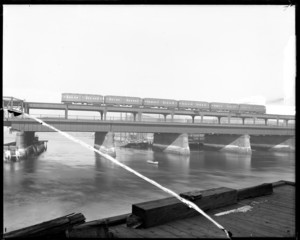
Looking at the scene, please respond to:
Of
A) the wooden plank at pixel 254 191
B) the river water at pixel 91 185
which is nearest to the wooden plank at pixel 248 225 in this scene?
the wooden plank at pixel 254 191

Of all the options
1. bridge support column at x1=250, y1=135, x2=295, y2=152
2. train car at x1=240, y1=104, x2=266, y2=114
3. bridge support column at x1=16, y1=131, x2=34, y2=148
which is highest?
train car at x1=240, y1=104, x2=266, y2=114

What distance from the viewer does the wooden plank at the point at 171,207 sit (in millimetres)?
5117

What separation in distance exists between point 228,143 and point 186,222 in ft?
237

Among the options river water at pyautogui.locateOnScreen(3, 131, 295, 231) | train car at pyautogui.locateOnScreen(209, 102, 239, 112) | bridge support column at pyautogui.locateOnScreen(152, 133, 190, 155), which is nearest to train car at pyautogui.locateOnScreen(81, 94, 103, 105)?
river water at pyautogui.locateOnScreen(3, 131, 295, 231)

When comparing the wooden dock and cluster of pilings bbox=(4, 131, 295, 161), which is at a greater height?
the wooden dock

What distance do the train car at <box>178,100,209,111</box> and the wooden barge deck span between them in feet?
229

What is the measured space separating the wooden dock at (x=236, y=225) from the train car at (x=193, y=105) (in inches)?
2743

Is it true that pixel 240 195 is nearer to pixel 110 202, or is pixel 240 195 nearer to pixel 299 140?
pixel 299 140

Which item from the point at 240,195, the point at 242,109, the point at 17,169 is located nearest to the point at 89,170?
the point at 17,169

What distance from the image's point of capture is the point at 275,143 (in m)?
81.0

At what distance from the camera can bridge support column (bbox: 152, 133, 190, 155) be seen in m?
62.5

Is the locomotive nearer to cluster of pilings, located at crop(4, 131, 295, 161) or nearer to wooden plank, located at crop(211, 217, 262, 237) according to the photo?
cluster of pilings, located at crop(4, 131, 295, 161)

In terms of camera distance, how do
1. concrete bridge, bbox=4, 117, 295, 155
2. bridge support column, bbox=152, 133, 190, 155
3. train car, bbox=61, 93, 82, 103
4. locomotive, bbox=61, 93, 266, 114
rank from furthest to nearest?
bridge support column, bbox=152, 133, 190, 155
locomotive, bbox=61, 93, 266, 114
train car, bbox=61, 93, 82, 103
concrete bridge, bbox=4, 117, 295, 155

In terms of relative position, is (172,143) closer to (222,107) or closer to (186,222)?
(222,107)
